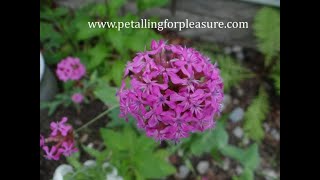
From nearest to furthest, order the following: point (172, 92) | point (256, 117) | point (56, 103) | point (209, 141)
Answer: point (172, 92) → point (209, 141) → point (56, 103) → point (256, 117)

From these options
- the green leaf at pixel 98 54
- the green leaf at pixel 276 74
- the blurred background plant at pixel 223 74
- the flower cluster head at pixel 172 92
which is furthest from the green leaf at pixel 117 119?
the green leaf at pixel 276 74

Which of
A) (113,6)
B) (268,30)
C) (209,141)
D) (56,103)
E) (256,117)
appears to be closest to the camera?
(209,141)

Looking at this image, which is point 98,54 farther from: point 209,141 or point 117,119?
point 209,141

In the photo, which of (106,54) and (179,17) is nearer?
(106,54)

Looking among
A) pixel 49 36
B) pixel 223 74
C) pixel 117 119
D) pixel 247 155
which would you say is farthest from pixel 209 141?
pixel 49 36
